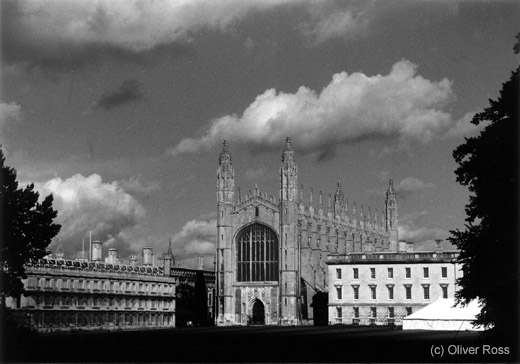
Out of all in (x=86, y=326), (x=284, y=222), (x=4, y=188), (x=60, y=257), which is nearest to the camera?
(x=4, y=188)


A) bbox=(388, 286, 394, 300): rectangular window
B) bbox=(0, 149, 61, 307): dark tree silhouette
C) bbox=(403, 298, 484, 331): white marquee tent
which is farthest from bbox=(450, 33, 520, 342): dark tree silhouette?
bbox=(388, 286, 394, 300): rectangular window

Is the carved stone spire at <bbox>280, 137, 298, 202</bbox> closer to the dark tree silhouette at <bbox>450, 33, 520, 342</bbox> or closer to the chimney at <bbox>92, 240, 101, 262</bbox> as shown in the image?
the chimney at <bbox>92, 240, 101, 262</bbox>

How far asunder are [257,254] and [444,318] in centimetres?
4319

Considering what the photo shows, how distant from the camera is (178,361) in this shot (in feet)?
129

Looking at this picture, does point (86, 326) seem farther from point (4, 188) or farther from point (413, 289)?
point (4, 188)

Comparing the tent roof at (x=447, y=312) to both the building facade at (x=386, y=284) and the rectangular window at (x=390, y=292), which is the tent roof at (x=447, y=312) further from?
the rectangular window at (x=390, y=292)

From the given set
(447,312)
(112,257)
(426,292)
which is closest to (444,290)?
(426,292)

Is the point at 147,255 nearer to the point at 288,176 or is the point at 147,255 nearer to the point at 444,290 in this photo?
the point at 288,176

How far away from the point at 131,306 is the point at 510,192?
234ft

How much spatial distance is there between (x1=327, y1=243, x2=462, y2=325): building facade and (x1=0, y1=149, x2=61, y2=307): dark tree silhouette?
189ft

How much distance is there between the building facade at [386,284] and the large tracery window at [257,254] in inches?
436

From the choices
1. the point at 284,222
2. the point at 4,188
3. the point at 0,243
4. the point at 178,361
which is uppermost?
the point at 284,222

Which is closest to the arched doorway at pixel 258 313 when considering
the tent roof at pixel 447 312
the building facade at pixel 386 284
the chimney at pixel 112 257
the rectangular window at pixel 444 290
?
the building facade at pixel 386 284

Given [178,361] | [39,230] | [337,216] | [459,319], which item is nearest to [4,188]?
[39,230]
